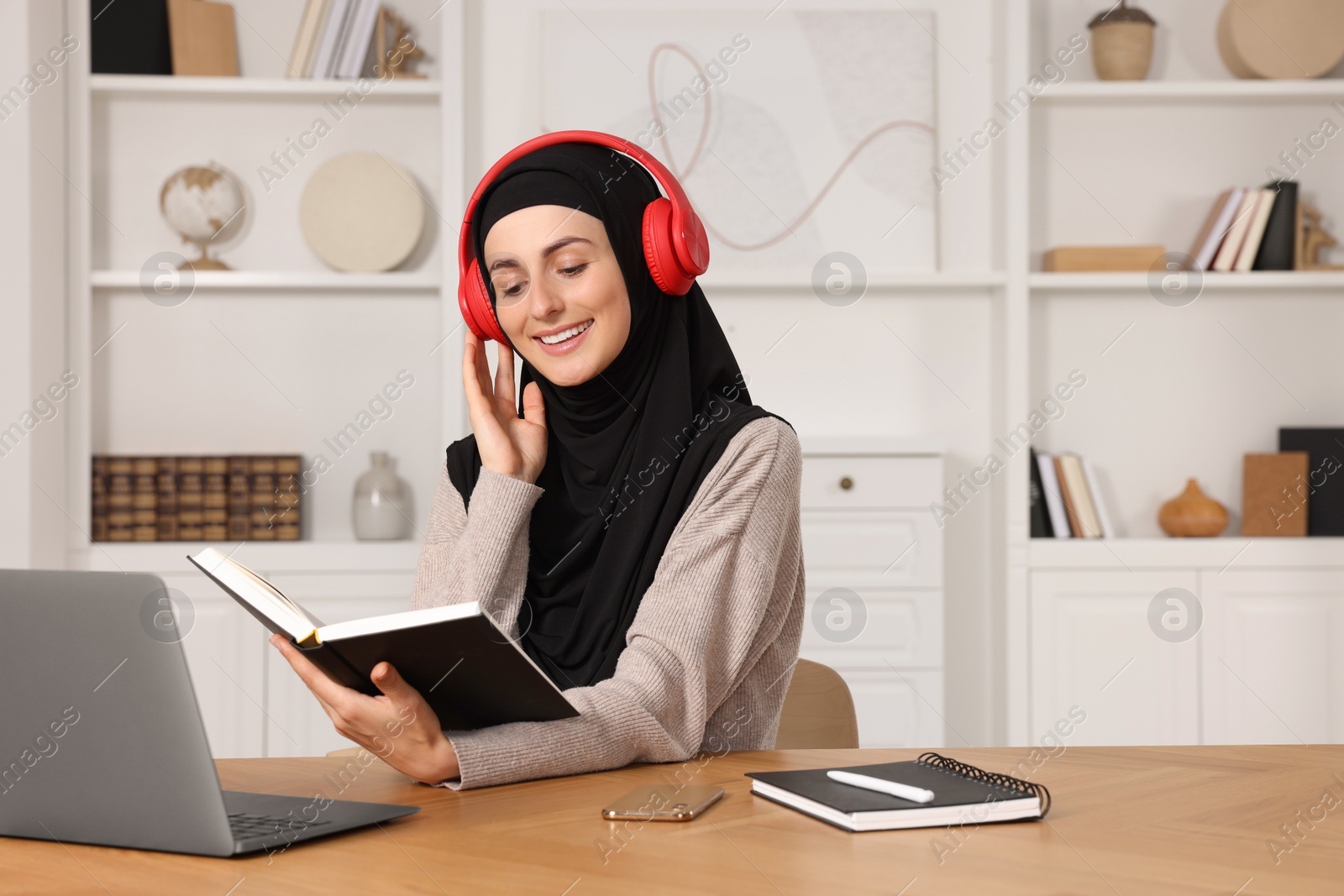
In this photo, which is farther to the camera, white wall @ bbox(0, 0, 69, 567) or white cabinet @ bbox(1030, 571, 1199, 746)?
white cabinet @ bbox(1030, 571, 1199, 746)

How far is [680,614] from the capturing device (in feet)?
4.21

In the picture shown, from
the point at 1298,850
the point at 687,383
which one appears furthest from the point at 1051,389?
the point at 1298,850

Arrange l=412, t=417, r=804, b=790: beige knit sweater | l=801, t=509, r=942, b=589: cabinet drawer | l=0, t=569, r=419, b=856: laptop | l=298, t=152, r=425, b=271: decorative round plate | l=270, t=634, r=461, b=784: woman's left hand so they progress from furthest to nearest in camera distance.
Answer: l=298, t=152, r=425, b=271: decorative round plate, l=801, t=509, r=942, b=589: cabinet drawer, l=412, t=417, r=804, b=790: beige knit sweater, l=270, t=634, r=461, b=784: woman's left hand, l=0, t=569, r=419, b=856: laptop

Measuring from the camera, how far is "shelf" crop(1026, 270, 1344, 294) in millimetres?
3059

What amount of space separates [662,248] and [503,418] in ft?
1.11

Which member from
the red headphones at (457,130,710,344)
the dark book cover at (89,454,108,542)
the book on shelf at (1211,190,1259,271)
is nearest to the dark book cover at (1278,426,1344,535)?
the book on shelf at (1211,190,1259,271)

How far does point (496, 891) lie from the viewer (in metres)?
0.75

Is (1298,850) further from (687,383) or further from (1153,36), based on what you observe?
(1153,36)

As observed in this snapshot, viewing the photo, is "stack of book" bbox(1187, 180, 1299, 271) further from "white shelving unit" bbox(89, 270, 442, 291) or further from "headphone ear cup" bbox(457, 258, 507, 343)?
"headphone ear cup" bbox(457, 258, 507, 343)

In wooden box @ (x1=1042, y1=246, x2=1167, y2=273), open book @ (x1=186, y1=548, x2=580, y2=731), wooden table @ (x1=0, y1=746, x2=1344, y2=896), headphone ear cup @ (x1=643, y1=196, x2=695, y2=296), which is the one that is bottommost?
wooden table @ (x1=0, y1=746, x2=1344, y2=896)

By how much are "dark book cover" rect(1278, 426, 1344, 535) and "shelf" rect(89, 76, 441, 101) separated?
2607 millimetres

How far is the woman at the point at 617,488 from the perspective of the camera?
4.31 ft

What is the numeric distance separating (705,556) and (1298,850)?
26.2 inches

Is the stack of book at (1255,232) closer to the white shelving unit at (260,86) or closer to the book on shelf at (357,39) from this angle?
the white shelving unit at (260,86)
